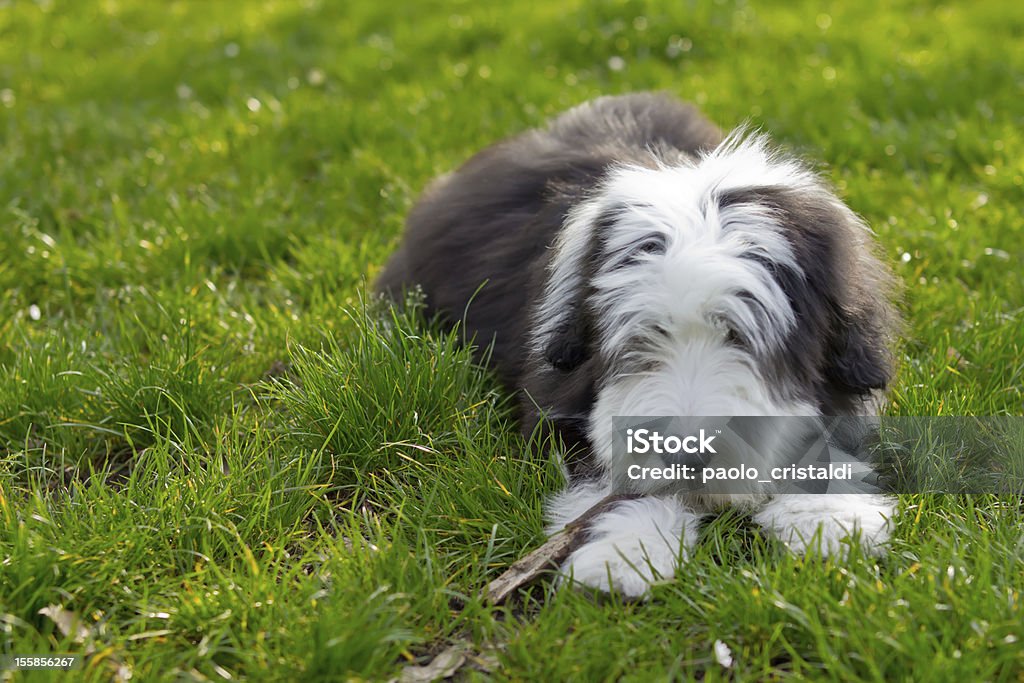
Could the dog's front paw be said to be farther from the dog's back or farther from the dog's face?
the dog's back

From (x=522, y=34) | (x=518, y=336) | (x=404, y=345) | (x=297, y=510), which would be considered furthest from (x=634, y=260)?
(x=522, y=34)

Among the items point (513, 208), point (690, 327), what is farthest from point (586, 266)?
point (513, 208)

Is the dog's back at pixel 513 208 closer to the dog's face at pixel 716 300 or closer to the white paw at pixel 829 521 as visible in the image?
the dog's face at pixel 716 300

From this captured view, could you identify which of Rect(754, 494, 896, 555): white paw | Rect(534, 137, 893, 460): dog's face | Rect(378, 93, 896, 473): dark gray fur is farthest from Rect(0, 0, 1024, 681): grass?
Rect(534, 137, 893, 460): dog's face

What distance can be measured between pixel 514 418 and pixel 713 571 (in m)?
1.10

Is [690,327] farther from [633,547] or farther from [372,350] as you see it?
[372,350]

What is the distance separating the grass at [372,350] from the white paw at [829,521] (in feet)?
0.24

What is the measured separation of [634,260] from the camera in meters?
2.96

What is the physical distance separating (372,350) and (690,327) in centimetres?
133

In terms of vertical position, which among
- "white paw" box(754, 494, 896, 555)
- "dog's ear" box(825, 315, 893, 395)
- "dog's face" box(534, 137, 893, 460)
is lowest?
"white paw" box(754, 494, 896, 555)

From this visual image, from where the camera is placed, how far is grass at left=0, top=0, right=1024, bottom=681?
270 centimetres

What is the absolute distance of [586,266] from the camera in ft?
10.3

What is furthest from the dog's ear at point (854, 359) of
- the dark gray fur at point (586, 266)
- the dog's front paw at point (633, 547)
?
the dog's front paw at point (633, 547)

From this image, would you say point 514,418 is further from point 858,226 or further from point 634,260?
point 858,226
